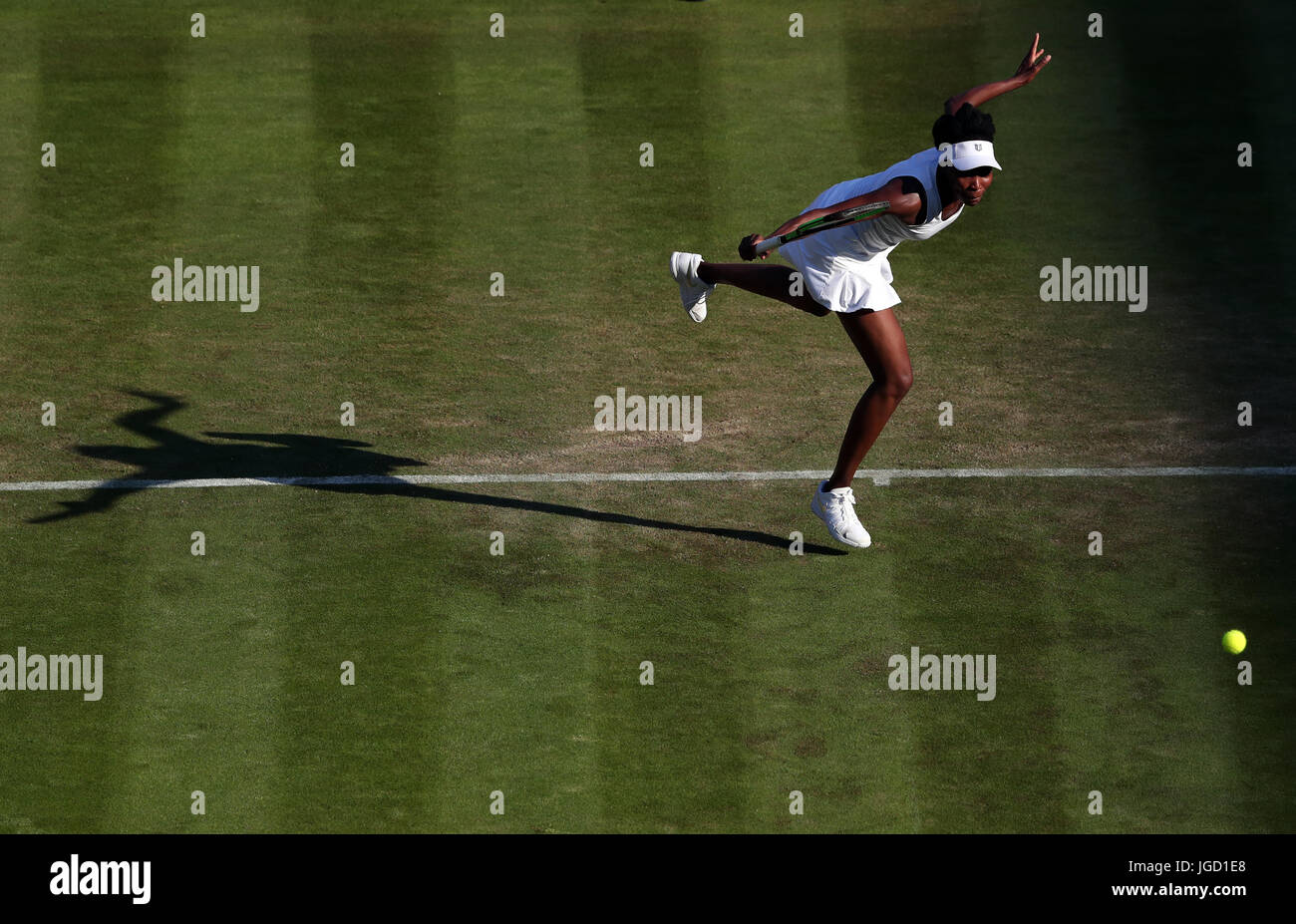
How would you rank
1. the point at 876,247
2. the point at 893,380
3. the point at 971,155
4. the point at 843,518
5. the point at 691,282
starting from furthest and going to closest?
the point at 691,282 → the point at 843,518 → the point at 876,247 → the point at 893,380 → the point at 971,155

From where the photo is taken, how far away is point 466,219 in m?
16.7

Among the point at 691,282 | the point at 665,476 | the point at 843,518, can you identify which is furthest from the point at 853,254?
the point at 665,476

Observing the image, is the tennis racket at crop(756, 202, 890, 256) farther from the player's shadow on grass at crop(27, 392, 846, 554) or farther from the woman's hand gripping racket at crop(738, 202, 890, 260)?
the player's shadow on grass at crop(27, 392, 846, 554)

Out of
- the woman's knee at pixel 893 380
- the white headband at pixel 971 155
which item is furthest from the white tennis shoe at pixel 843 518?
the white headband at pixel 971 155

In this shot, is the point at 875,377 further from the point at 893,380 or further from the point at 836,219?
the point at 836,219

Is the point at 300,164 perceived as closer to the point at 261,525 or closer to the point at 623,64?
the point at 623,64

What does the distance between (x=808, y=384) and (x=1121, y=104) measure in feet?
20.5

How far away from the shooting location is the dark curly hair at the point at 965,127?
433 inches

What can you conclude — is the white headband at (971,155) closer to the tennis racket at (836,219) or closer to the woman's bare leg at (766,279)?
the tennis racket at (836,219)

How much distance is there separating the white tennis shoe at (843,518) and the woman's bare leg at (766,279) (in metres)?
1.21

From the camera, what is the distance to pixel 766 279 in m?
12.4

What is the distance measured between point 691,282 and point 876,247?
5.66 ft

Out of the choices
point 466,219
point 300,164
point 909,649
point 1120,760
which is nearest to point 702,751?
point 909,649

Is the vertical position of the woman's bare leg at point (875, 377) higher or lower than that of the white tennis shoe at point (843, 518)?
higher
